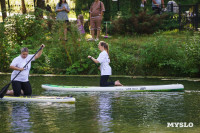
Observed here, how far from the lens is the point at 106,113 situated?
11.4 meters

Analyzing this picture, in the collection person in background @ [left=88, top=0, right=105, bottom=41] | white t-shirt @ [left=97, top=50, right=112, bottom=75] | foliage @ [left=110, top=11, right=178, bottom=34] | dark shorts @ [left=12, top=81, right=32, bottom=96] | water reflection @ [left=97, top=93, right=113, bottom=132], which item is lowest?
water reflection @ [left=97, top=93, right=113, bottom=132]

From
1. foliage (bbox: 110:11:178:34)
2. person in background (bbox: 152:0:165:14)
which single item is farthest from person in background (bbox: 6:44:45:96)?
person in background (bbox: 152:0:165:14)

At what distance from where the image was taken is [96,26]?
76.5 ft

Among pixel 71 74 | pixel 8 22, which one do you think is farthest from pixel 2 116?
pixel 8 22

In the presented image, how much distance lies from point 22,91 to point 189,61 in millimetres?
6992

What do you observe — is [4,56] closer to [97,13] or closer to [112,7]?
[97,13]

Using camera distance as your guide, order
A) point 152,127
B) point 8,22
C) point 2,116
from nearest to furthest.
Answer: point 152,127 < point 2,116 < point 8,22

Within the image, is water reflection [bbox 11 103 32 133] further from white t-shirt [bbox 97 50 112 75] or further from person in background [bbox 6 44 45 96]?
white t-shirt [bbox 97 50 112 75]

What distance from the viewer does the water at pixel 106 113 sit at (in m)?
9.88

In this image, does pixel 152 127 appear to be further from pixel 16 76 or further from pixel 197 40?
pixel 197 40

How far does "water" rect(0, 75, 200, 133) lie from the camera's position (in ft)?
32.4

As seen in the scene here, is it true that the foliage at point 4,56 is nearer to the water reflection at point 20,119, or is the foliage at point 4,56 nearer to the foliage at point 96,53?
the foliage at point 96,53
